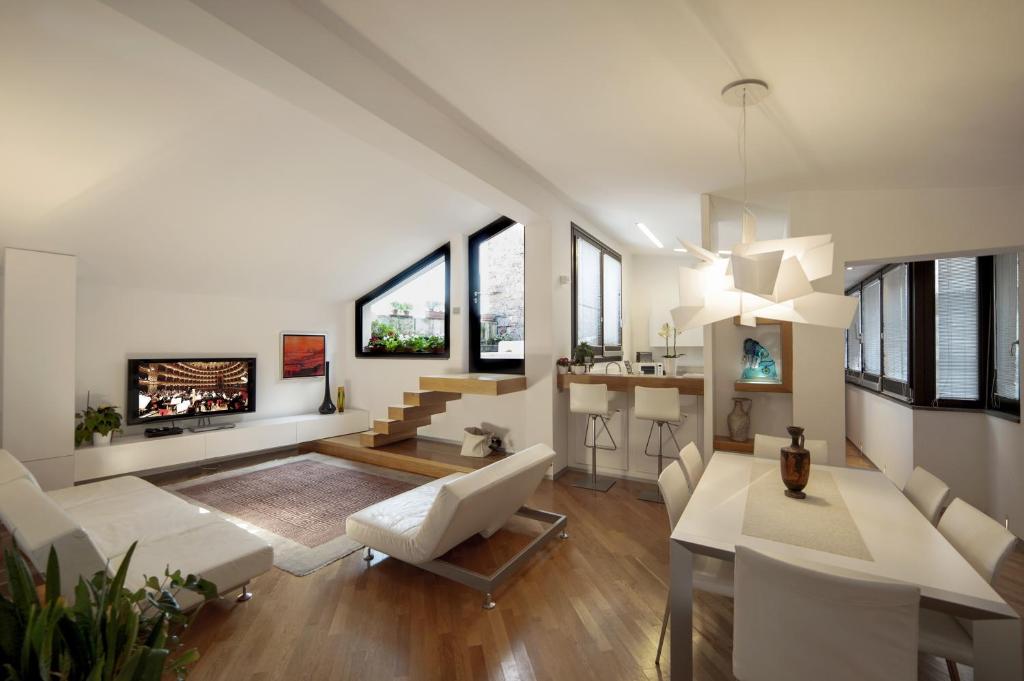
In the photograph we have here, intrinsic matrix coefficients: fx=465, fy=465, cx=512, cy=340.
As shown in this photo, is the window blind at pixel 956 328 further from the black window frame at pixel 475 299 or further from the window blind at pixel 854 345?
the black window frame at pixel 475 299

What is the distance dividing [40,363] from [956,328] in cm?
820

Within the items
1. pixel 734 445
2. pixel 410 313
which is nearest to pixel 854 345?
pixel 734 445

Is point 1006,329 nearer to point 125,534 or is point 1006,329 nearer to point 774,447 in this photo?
point 774,447

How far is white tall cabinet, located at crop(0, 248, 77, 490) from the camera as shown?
3936 millimetres

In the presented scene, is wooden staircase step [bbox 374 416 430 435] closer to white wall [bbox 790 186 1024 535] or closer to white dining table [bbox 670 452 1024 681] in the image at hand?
white dining table [bbox 670 452 1024 681]

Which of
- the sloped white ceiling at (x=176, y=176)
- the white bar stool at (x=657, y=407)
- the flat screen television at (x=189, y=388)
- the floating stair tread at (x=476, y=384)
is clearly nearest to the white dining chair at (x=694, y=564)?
the white bar stool at (x=657, y=407)

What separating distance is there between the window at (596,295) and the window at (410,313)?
5.68 feet

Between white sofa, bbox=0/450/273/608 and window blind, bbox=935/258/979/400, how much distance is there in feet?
18.4

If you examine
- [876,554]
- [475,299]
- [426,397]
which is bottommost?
[876,554]

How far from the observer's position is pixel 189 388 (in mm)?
5480

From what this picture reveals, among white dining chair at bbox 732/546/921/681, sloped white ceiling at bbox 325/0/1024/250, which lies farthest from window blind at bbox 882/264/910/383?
white dining chair at bbox 732/546/921/681

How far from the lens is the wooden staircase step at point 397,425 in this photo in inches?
224

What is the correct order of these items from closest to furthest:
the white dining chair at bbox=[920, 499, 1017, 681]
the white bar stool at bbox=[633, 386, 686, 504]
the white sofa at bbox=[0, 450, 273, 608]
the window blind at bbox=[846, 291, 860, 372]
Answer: the white dining chair at bbox=[920, 499, 1017, 681], the white sofa at bbox=[0, 450, 273, 608], the white bar stool at bbox=[633, 386, 686, 504], the window blind at bbox=[846, 291, 860, 372]

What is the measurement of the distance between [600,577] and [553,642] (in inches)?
28.5
